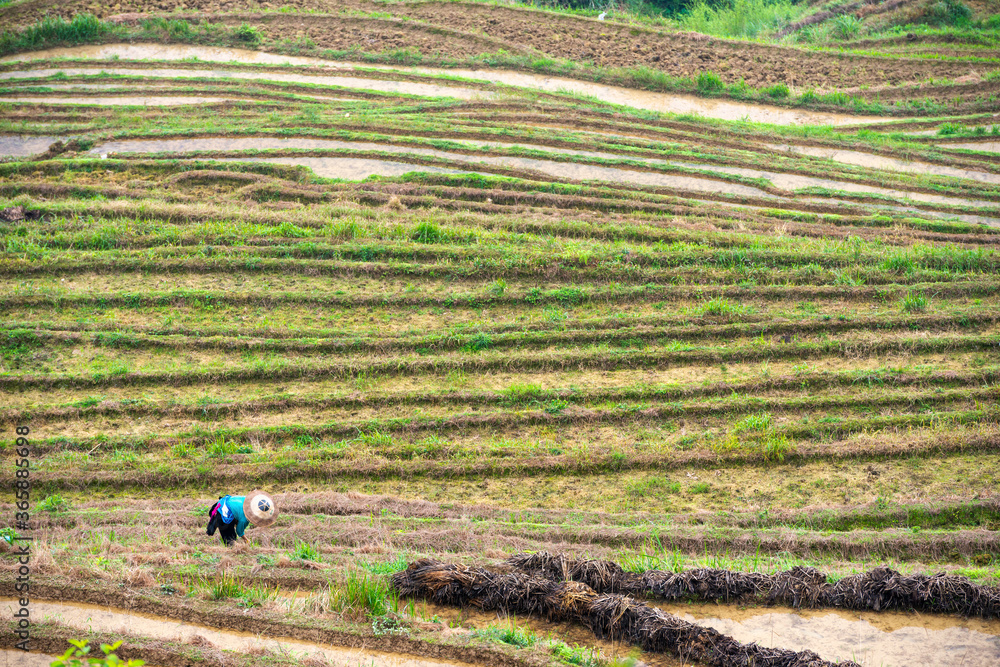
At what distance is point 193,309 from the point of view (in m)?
14.7

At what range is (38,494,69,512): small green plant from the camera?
10508 millimetres

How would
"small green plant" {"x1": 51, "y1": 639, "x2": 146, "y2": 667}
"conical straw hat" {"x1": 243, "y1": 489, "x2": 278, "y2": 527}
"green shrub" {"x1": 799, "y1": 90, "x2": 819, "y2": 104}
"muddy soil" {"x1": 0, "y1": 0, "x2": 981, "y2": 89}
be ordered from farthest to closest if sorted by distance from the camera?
"muddy soil" {"x1": 0, "y1": 0, "x2": 981, "y2": 89} → "green shrub" {"x1": 799, "y1": 90, "x2": 819, "y2": 104} → "conical straw hat" {"x1": 243, "y1": 489, "x2": 278, "y2": 527} → "small green plant" {"x1": 51, "y1": 639, "x2": 146, "y2": 667}

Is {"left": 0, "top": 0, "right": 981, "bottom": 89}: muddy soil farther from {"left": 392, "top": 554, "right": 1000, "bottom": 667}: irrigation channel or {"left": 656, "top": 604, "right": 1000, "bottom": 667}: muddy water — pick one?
{"left": 392, "top": 554, "right": 1000, "bottom": 667}: irrigation channel

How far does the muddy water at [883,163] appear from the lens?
21.1m

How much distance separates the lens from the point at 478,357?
13352mm

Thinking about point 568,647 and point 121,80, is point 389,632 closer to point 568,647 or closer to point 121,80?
point 568,647

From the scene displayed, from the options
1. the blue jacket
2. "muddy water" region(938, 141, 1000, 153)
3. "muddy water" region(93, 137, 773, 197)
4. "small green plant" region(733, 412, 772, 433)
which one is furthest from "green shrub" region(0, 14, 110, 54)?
"muddy water" region(938, 141, 1000, 153)

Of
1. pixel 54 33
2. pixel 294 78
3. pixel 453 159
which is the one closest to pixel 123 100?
pixel 294 78

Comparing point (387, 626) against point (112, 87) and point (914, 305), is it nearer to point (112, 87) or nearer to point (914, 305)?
point (914, 305)

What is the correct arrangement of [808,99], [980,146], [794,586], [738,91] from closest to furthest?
[794,586], [980,146], [808,99], [738,91]

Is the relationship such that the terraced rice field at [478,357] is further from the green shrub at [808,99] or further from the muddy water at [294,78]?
the muddy water at [294,78]

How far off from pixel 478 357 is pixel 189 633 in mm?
6529

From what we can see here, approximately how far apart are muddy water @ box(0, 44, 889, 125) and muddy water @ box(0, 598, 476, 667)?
20576mm

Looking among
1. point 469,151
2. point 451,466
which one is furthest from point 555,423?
point 469,151
